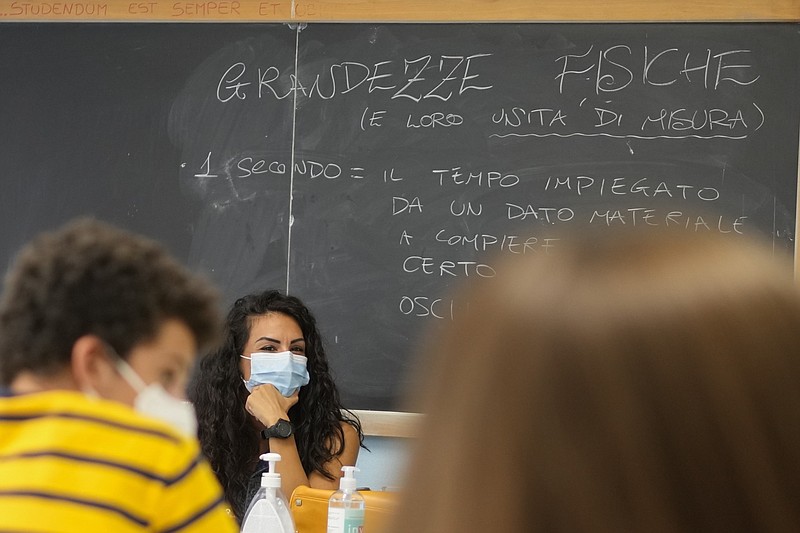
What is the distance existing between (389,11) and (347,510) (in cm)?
170

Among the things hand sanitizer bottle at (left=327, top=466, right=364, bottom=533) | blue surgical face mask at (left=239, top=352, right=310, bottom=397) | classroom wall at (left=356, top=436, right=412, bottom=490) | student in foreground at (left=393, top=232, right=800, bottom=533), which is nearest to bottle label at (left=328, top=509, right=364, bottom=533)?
hand sanitizer bottle at (left=327, top=466, right=364, bottom=533)

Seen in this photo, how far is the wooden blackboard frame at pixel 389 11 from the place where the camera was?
3.00 m

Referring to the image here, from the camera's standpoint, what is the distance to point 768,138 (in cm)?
297

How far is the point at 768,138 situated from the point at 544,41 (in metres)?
0.73

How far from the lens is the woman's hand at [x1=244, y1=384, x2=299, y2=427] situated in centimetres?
278

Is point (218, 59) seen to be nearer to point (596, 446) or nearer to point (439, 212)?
point (439, 212)

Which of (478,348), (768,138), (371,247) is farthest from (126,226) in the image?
(478,348)

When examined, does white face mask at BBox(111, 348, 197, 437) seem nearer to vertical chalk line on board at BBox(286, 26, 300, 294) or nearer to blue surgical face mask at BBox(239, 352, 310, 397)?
blue surgical face mask at BBox(239, 352, 310, 397)

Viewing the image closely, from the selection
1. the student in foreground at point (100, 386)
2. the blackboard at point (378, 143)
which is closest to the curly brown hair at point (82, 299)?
the student in foreground at point (100, 386)

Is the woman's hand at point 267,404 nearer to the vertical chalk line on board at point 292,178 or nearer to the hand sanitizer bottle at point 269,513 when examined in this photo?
the vertical chalk line on board at point 292,178

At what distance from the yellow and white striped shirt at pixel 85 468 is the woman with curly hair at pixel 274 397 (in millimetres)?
1666

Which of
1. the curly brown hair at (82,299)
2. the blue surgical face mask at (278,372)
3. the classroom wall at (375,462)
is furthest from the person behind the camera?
the classroom wall at (375,462)

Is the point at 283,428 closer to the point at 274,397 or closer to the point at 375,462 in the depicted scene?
the point at 274,397

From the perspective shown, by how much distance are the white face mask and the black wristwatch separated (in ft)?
3.79
